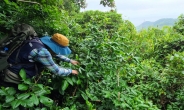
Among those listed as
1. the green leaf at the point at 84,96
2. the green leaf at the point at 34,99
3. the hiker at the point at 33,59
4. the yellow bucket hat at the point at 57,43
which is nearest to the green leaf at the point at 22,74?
the hiker at the point at 33,59

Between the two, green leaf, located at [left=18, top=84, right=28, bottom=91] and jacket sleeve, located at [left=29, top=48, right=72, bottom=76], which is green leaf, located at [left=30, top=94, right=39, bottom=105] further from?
jacket sleeve, located at [left=29, top=48, right=72, bottom=76]

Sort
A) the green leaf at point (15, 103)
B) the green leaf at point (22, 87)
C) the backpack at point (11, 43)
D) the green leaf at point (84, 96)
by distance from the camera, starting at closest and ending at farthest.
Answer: the green leaf at point (15, 103), the green leaf at point (22, 87), the backpack at point (11, 43), the green leaf at point (84, 96)

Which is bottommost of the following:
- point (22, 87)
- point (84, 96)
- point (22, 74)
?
point (84, 96)

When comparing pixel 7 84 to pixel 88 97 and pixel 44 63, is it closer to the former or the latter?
pixel 44 63

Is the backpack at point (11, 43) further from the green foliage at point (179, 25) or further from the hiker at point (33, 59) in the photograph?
the green foliage at point (179, 25)

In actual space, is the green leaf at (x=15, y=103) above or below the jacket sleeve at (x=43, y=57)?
below

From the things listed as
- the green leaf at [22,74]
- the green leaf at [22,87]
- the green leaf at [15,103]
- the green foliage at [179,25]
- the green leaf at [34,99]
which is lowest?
the green leaf at [15,103]

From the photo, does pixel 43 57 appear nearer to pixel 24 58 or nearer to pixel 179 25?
pixel 24 58

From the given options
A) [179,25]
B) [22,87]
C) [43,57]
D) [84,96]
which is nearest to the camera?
[22,87]

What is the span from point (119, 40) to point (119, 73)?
47cm

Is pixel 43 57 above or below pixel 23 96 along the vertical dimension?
above

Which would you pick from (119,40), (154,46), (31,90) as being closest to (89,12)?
(154,46)

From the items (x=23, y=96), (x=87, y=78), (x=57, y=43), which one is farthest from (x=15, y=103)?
(x=87, y=78)

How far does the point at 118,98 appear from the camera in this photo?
231cm
